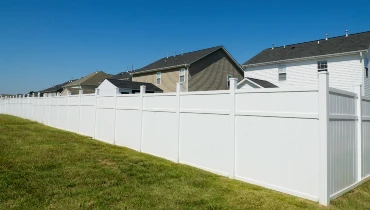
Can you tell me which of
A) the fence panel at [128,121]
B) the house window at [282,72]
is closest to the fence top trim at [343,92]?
the fence panel at [128,121]

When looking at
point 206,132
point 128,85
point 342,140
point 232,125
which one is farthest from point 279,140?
point 128,85

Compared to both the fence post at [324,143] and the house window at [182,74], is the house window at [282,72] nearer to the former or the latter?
the house window at [182,74]

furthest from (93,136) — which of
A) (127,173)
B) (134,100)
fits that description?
(127,173)

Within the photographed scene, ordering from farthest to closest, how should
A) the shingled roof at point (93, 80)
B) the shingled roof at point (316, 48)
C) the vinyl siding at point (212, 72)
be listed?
the shingled roof at point (93, 80), the vinyl siding at point (212, 72), the shingled roof at point (316, 48)

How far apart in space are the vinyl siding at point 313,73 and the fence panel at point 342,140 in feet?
42.0

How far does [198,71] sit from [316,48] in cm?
992

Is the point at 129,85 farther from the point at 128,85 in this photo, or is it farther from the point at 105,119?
the point at 105,119

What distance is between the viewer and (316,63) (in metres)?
18.8

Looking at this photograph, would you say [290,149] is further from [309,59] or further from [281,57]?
[281,57]

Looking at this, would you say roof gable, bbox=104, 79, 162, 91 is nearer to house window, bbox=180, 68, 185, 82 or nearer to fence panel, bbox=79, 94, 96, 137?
house window, bbox=180, 68, 185, 82

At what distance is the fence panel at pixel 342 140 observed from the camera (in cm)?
492

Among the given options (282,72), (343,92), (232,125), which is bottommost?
(232,125)

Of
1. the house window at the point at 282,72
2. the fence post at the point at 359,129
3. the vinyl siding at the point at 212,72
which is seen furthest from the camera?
the vinyl siding at the point at 212,72

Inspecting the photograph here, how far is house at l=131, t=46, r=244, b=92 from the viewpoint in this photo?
907 inches
